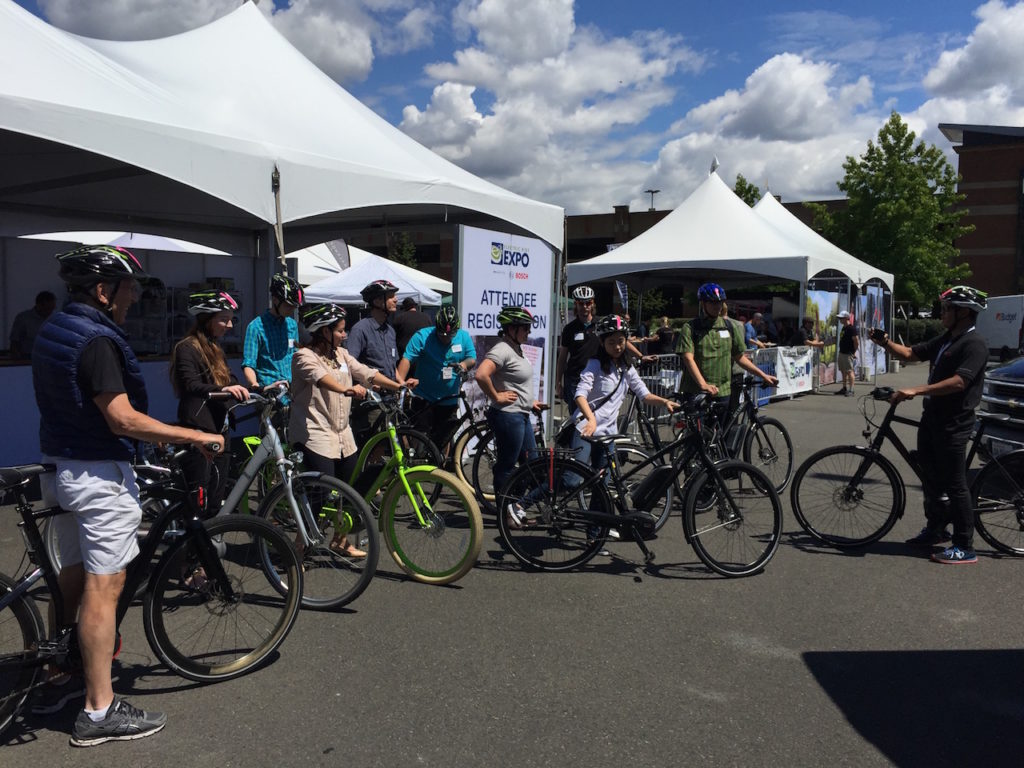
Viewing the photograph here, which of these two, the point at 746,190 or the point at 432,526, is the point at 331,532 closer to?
the point at 432,526

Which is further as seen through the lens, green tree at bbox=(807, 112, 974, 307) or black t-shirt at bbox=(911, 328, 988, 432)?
green tree at bbox=(807, 112, 974, 307)

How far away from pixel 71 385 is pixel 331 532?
2068mm

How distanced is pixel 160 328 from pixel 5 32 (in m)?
5.53

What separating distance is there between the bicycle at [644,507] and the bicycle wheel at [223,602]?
1.80 metres

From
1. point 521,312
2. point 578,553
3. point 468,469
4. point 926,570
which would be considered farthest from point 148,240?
point 926,570

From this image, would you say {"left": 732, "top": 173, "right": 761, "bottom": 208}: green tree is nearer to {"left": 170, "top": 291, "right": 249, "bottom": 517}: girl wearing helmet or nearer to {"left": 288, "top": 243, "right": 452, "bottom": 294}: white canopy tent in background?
{"left": 288, "top": 243, "right": 452, "bottom": 294}: white canopy tent in background

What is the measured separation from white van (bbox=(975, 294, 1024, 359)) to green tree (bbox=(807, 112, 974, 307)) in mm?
3011

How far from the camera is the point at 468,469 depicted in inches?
300

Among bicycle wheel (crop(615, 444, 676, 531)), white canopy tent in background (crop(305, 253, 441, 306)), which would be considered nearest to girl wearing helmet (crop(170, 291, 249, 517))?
bicycle wheel (crop(615, 444, 676, 531))

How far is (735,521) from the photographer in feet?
17.2

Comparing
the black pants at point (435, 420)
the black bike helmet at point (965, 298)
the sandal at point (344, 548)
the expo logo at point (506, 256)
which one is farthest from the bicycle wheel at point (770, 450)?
the sandal at point (344, 548)

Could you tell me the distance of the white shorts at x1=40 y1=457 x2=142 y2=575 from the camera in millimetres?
3059

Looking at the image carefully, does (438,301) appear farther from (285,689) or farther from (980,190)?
(980,190)

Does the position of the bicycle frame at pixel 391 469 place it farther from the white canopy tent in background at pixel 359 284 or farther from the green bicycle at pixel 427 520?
the white canopy tent in background at pixel 359 284
